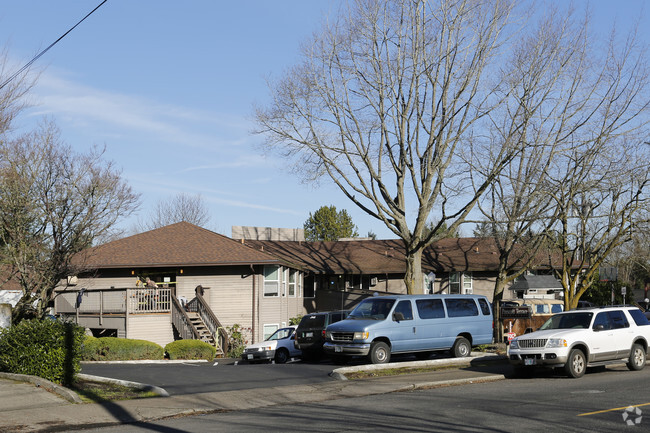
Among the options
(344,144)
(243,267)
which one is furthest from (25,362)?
(243,267)

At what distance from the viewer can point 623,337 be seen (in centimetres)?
1881

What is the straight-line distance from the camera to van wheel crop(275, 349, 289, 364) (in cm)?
2594

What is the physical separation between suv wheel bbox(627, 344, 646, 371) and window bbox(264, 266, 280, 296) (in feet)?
65.7

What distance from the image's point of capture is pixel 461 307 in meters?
22.4

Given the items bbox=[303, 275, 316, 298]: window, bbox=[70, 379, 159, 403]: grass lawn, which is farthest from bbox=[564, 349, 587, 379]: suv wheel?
bbox=[303, 275, 316, 298]: window

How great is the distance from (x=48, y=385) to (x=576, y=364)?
1249 centimetres

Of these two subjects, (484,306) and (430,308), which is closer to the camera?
(430,308)

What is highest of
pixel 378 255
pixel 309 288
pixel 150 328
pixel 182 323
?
pixel 378 255

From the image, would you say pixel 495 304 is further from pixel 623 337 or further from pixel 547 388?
pixel 547 388

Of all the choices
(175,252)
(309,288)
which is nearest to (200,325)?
(175,252)

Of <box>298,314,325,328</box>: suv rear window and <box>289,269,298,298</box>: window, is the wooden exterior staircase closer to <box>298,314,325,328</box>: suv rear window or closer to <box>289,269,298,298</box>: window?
<box>289,269,298,298</box>: window

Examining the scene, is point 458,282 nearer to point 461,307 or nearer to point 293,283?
point 293,283

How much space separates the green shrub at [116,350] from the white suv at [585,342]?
1430cm

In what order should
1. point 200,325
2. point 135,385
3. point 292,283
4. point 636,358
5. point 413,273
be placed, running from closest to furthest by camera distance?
point 135,385 → point 636,358 → point 413,273 → point 200,325 → point 292,283
